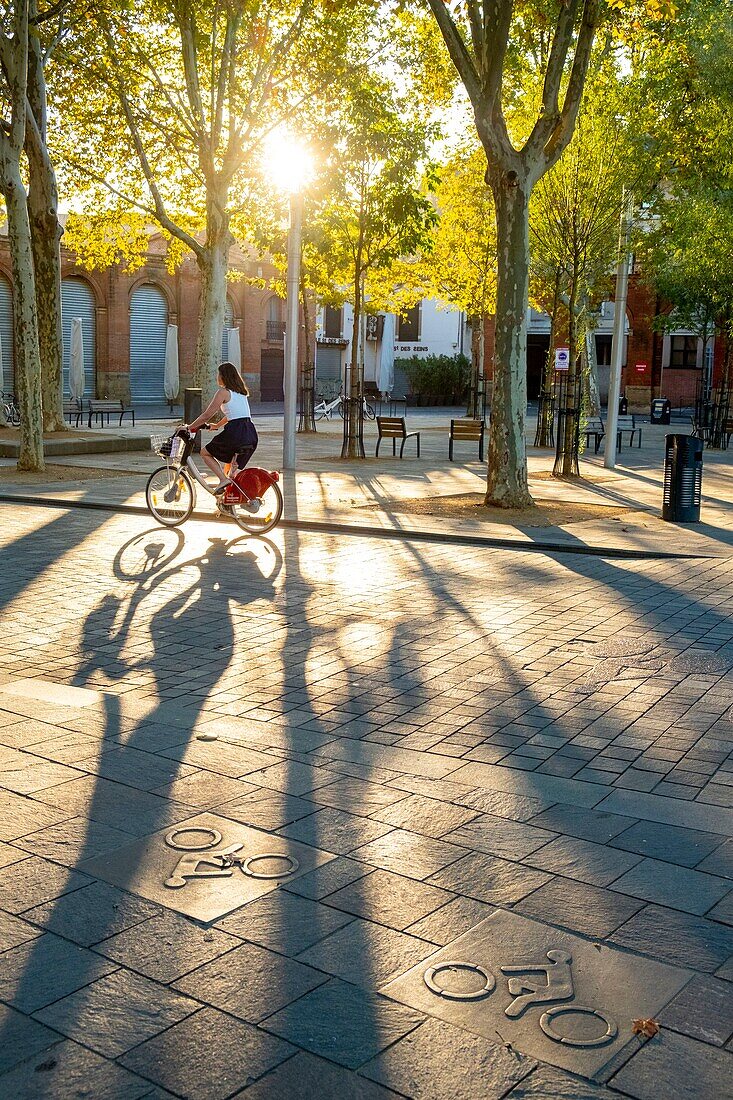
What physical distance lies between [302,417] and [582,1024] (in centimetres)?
2961

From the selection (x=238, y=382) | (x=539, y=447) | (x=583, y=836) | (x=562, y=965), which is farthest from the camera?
(x=539, y=447)

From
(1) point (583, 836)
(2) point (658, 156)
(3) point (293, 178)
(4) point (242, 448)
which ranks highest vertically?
(2) point (658, 156)

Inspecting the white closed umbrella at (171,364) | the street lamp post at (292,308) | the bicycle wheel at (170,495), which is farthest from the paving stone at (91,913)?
the white closed umbrella at (171,364)

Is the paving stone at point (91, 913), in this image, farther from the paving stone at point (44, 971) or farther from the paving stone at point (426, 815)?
the paving stone at point (426, 815)

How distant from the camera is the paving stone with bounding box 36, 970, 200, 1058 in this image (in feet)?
9.16

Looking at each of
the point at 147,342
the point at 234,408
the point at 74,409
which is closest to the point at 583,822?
the point at 234,408

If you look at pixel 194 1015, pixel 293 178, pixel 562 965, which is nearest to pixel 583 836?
pixel 562 965

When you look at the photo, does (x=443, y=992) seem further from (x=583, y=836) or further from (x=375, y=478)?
(x=375, y=478)

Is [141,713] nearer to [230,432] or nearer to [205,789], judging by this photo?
[205,789]

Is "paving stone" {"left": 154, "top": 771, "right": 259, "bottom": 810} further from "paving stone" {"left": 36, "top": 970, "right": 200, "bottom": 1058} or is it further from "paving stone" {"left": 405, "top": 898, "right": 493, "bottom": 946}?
"paving stone" {"left": 36, "top": 970, "right": 200, "bottom": 1058}

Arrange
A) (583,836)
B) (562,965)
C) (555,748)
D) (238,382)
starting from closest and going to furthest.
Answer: (562,965) → (583,836) → (555,748) → (238,382)

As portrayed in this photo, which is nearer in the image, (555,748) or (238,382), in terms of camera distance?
(555,748)

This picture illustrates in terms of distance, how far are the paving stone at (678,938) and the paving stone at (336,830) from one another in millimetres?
1008

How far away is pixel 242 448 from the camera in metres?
11.7
